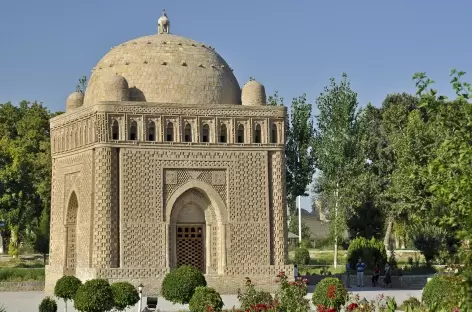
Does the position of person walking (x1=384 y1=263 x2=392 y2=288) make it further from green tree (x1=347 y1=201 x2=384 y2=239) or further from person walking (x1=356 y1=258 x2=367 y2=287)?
green tree (x1=347 y1=201 x2=384 y2=239)

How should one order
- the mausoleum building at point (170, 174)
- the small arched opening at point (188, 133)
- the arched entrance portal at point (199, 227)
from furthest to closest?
1. the small arched opening at point (188, 133)
2. the arched entrance portal at point (199, 227)
3. the mausoleum building at point (170, 174)

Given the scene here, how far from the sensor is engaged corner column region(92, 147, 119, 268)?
24.6m

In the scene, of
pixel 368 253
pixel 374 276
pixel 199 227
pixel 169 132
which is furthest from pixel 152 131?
pixel 368 253

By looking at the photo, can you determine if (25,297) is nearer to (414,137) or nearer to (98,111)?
(98,111)

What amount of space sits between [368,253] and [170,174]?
11.1 metres

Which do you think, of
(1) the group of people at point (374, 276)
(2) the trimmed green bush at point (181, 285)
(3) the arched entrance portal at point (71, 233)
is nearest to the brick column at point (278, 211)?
(1) the group of people at point (374, 276)

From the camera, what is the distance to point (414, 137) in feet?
130

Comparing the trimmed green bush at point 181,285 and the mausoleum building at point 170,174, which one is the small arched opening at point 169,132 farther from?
the trimmed green bush at point 181,285

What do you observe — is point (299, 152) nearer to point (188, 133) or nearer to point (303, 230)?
point (188, 133)

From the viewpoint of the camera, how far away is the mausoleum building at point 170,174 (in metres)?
25.0

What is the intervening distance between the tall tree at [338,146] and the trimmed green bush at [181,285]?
17.4 metres

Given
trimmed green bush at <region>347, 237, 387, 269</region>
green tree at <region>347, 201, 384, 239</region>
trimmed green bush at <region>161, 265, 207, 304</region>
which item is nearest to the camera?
trimmed green bush at <region>161, 265, 207, 304</region>

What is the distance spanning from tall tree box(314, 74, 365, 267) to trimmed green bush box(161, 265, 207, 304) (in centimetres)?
1740

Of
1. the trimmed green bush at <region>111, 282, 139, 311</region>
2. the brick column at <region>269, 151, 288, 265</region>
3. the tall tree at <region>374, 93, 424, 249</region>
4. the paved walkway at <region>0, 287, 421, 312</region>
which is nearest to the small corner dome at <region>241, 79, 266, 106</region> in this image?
the brick column at <region>269, 151, 288, 265</region>
